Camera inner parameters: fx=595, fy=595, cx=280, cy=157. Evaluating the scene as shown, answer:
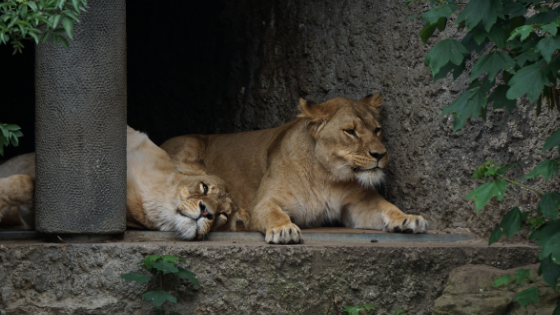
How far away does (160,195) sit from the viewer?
13.7 feet

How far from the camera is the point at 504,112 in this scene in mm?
3824

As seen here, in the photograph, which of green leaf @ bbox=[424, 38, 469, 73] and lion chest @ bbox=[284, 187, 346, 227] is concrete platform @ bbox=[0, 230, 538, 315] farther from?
green leaf @ bbox=[424, 38, 469, 73]

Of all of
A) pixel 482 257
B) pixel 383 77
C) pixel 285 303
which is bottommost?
pixel 285 303

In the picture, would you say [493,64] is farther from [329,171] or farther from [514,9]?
[329,171]

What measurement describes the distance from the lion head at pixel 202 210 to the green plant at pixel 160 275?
1.66ft

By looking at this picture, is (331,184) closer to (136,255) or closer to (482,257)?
(482,257)

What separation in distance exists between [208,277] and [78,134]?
3.72 ft

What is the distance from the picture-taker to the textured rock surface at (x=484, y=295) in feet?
10.7

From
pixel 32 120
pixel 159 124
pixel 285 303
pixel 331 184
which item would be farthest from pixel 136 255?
pixel 32 120

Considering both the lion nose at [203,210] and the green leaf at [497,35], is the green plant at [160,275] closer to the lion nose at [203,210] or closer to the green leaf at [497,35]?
the lion nose at [203,210]

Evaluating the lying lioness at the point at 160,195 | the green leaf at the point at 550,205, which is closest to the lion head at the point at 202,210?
the lying lioness at the point at 160,195

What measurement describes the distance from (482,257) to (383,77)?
1.84 m

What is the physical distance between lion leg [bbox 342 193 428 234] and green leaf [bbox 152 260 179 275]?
1.66 meters

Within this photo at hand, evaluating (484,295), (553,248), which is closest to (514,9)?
(553,248)
